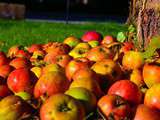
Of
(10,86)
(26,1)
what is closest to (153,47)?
(10,86)

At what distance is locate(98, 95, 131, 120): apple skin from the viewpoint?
8.90 feet

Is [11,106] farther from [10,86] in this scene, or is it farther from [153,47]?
[153,47]

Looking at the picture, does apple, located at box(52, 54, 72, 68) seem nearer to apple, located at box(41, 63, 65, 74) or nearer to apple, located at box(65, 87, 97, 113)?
apple, located at box(41, 63, 65, 74)

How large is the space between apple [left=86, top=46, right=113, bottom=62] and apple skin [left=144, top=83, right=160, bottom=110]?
0.91 meters

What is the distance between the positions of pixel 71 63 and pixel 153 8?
84cm

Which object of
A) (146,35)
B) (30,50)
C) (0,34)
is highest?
(146,35)

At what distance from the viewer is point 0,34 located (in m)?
11.8

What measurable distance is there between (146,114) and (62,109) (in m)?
0.42

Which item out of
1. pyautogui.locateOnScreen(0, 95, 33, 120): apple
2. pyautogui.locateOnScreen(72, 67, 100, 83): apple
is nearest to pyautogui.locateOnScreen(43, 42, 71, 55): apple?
pyautogui.locateOnScreen(72, 67, 100, 83): apple

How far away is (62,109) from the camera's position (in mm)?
2674

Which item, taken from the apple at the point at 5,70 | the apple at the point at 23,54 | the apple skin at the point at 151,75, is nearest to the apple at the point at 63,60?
the apple at the point at 5,70

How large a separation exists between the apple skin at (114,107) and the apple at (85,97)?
0.04 meters

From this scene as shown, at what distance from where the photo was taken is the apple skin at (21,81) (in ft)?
11.0

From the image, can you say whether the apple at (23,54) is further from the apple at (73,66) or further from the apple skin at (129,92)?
the apple skin at (129,92)
